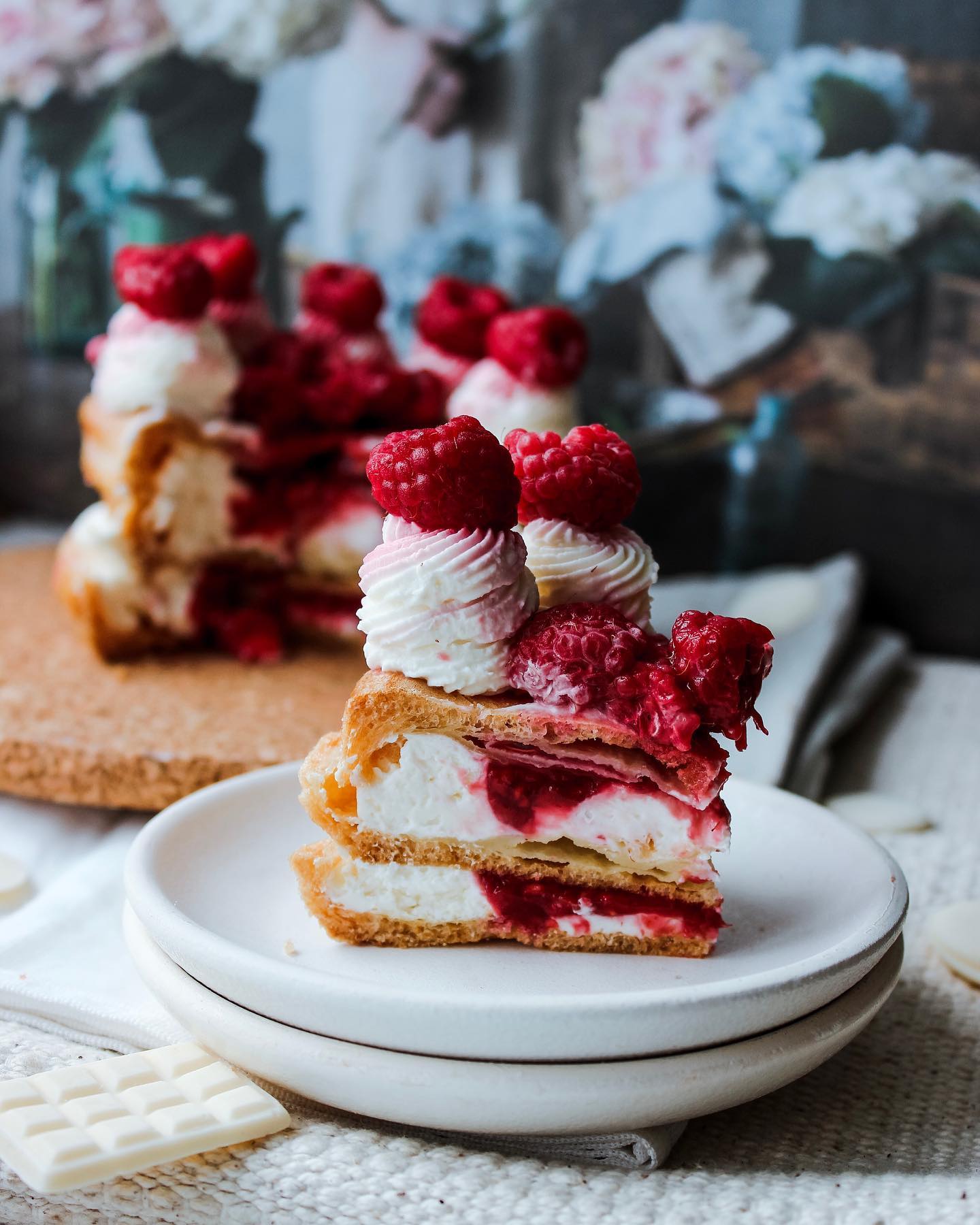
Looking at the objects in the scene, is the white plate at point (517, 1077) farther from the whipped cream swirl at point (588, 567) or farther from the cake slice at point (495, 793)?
the whipped cream swirl at point (588, 567)

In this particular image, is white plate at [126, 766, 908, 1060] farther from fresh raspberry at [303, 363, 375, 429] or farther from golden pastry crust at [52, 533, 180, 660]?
fresh raspberry at [303, 363, 375, 429]

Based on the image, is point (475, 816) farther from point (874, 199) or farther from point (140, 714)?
point (874, 199)

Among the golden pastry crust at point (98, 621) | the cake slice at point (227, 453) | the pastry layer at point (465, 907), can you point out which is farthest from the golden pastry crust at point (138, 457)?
the pastry layer at point (465, 907)

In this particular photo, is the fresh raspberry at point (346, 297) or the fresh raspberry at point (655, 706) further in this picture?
the fresh raspberry at point (346, 297)

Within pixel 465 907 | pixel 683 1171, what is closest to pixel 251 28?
pixel 465 907

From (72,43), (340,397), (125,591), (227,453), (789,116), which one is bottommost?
(125,591)

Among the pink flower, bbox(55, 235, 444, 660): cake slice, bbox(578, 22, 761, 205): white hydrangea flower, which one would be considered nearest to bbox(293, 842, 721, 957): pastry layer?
bbox(55, 235, 444, 660): cake slice
